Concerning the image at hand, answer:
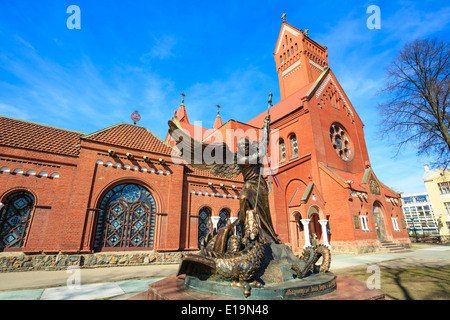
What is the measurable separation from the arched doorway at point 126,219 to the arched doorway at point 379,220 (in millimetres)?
18333

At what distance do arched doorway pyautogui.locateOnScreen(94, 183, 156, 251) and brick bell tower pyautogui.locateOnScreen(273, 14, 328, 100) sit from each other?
75.0 ft

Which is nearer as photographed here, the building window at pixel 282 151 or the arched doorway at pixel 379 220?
the arched doorway at pixel 379 220

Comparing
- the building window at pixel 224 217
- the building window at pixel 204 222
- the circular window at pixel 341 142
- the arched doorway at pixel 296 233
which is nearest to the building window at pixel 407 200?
the circular window at pixel 341 142

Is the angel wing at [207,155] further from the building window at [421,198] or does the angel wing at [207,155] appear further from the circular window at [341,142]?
the building window at [421,198]

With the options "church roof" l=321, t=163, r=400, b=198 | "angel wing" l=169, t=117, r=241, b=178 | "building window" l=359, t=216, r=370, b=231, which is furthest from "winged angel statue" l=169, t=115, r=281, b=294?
"building window" l=359, t=216, r=370, b=231

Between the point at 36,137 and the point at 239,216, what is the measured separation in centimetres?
1382

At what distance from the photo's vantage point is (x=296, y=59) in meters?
27.5

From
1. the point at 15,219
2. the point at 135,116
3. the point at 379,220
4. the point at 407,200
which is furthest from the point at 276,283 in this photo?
the point at 407,200

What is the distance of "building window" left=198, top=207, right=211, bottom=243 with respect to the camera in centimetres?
1620

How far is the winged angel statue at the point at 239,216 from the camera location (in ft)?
12.2

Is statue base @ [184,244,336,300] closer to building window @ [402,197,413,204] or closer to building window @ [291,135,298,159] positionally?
building window @ [291,135,298,159]

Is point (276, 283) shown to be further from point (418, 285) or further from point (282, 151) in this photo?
point (282, 151)
